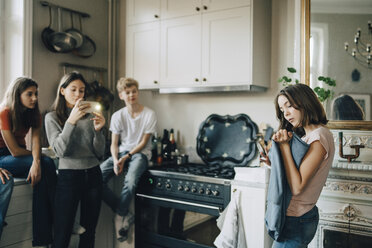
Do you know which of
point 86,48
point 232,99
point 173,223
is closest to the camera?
point 173,223

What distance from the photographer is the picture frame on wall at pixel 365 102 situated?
2.42 m

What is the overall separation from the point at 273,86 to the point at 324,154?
1.42 meters

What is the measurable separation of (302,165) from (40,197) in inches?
69.0

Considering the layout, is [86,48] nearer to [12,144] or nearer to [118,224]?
[12,144]

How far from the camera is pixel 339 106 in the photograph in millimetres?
2521

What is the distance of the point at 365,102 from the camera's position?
2436 millimetres

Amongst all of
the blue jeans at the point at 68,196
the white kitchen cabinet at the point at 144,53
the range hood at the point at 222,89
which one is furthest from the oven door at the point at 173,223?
the white kitchen cabinet at the point at 144,53

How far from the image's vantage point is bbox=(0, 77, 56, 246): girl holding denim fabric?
2.37 m

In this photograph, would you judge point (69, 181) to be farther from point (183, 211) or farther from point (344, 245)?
point (344, 245)

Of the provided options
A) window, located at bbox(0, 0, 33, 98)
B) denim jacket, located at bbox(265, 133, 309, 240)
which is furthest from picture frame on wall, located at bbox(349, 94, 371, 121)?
window, located at bbox(0, 0, 33, 98)

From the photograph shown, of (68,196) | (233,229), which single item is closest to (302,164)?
(233,229)

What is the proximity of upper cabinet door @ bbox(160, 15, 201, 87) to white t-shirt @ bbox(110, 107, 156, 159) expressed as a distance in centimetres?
34

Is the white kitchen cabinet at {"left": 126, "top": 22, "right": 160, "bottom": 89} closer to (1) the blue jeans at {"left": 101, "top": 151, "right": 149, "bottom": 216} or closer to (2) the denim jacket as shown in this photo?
(1) the blue jeans at {"left": 101, "top": 151, "right": 149, "bottom": 216}

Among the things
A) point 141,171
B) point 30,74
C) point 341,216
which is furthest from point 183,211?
point 30,74
